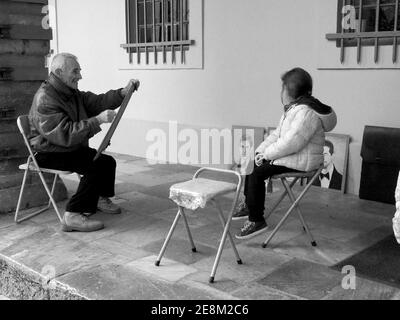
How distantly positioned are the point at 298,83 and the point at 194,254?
1.48 metres

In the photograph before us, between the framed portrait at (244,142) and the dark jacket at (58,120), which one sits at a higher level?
the dark jacket at (58,120)

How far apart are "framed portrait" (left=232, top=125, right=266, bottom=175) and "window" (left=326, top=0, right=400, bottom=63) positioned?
4.40ft

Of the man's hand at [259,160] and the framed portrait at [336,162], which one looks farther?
the framed portrait at [336,162]

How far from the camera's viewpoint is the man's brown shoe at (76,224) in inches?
168

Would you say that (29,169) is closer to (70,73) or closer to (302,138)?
(70,73)

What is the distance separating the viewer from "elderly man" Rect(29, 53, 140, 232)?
163 inches

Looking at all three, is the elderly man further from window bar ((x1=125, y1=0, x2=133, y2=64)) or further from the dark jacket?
window bar ((x1=125, y1=0, x2=133, y2=64))

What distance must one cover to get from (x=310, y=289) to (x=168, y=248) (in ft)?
3.86

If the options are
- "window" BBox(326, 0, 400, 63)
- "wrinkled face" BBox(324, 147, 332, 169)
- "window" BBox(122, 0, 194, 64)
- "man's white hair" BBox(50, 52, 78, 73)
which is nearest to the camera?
"man's white hair" BBox(50, 52, 78, 73)

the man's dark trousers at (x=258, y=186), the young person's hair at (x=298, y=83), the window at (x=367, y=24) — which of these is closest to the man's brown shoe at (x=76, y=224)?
the man's dark trousers at (x=258, y=186)

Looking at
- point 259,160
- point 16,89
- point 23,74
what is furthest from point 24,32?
point 259,160

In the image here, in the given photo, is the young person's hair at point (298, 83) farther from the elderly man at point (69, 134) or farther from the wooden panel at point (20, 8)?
the wooden panel at point (20, 8)

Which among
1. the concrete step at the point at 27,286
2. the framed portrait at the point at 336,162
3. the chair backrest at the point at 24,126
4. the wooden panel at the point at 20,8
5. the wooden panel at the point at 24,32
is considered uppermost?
the wooden panel at the point at 20,8

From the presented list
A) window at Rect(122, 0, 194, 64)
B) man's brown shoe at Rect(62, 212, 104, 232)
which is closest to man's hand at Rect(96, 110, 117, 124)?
man's brown shoe at Rect(62, 212, 104, 232)
